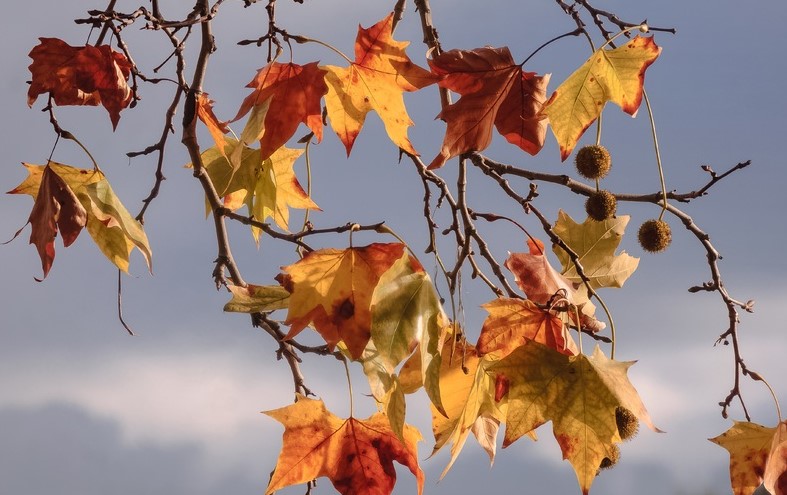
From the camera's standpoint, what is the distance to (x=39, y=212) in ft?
5.49

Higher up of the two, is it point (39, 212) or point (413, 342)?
point (39, 212)

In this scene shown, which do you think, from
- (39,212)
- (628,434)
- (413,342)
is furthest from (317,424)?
(39,212)

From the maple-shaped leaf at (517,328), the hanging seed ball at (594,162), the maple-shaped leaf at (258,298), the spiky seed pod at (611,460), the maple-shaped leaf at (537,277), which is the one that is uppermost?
the hanging seed ball at (594,162)

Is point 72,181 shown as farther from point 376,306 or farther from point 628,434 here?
point 628,434

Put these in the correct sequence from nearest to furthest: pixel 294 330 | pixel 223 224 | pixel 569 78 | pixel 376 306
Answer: pixel 376 306 → pixel 294 330 → pixel 569 78 → pixel 223 224

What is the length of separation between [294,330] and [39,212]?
0.59 meters

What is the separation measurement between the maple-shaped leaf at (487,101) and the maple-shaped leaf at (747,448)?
653 millimetres

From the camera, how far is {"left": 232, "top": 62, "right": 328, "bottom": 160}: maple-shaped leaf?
1595mm

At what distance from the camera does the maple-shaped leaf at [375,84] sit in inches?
62.0

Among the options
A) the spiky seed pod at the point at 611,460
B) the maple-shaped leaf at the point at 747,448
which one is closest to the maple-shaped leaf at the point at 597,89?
the spiky seed pod at the point at 611,460

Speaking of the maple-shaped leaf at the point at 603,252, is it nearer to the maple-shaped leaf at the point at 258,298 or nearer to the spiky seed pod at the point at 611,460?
the spiky seed pod at the point at 611,460

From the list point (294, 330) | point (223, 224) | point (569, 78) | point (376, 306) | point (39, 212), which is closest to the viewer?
point (376, 306)

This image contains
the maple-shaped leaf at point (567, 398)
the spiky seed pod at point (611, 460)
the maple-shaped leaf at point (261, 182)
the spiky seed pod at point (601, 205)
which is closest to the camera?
the maple-shaped leaf at point (567, 398)

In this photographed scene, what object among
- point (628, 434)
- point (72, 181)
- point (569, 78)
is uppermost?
point (569, 78)
